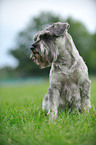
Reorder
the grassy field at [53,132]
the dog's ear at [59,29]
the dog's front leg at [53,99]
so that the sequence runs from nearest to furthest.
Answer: the grassy field at [53,132]
the dog's ear at [59,29]
the dog's front leg at [53,99]

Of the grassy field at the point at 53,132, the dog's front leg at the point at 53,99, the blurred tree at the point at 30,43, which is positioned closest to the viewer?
the grassy field at the point at 53,132

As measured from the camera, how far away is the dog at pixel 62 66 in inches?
144

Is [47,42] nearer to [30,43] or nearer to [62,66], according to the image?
[62,66]

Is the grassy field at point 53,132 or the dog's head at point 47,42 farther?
the dog's head at point 47,42

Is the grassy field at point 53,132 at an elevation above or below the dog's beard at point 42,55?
below

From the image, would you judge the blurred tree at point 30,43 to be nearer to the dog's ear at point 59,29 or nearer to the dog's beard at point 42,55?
the dog's beard at point 42,55

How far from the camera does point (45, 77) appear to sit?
3497 cm

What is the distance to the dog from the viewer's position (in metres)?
3.65

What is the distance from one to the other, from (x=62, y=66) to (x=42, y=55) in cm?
49

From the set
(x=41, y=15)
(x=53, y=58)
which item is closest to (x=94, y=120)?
(x=53, y=58)

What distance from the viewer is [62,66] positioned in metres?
3.75

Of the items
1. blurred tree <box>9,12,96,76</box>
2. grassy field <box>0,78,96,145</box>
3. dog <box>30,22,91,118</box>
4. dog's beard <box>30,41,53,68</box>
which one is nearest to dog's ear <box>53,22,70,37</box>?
dog <box>30,22,91,118</box>

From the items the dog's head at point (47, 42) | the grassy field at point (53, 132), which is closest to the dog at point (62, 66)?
the dog's head at point (47, 42)

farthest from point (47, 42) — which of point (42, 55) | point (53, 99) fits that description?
point (53, 99)
